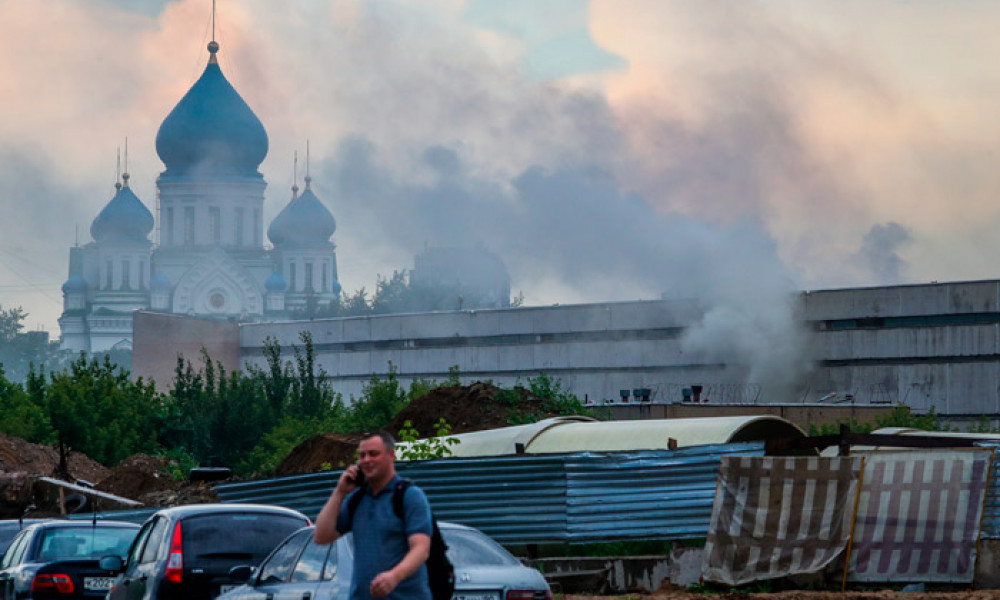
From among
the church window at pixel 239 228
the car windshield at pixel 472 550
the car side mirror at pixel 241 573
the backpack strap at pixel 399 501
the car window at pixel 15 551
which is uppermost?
the church window at pixel 239 228

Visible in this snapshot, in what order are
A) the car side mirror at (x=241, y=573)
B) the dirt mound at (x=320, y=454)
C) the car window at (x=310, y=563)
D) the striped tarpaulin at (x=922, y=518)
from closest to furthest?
1. the car window at (x=310, y=563)
2. the car side mirror at (x=241, y=573)
3. the striped tarpaulin at (x=922, y=518)
4. the dirt mound at (x=320, y=454)

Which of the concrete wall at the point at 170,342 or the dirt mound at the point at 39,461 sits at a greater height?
the concrete wall at the point at 170,342

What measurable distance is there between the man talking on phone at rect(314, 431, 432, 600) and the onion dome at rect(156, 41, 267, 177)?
13898 centimetres

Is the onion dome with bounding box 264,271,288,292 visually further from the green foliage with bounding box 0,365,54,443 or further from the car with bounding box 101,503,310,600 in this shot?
the car with bounding box 101,503,310,600

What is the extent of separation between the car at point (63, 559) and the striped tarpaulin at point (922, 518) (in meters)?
7.84

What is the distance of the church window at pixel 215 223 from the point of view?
6004 inches

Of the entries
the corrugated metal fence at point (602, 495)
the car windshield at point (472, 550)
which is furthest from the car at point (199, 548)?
the corrugated metal fence at point (602, 495)

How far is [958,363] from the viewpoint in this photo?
62.8 meters

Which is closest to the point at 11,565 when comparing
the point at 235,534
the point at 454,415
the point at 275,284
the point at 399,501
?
the point at 235,534

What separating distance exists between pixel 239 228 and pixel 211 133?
40.3ft

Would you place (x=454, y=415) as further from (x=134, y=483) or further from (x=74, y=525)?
(x=74, y=525)

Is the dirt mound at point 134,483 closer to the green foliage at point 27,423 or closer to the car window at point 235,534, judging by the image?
the green foliage at point 27,423

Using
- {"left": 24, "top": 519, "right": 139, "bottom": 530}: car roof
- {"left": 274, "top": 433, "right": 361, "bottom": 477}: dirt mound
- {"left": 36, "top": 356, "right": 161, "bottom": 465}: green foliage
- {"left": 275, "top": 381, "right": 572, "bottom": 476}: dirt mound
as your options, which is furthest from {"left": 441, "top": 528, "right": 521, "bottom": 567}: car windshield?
{"left": 36, "top": 356, "right": 161, "bottom": 465}: green foliage

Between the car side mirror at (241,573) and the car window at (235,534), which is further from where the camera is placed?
the car window at (235,534)
